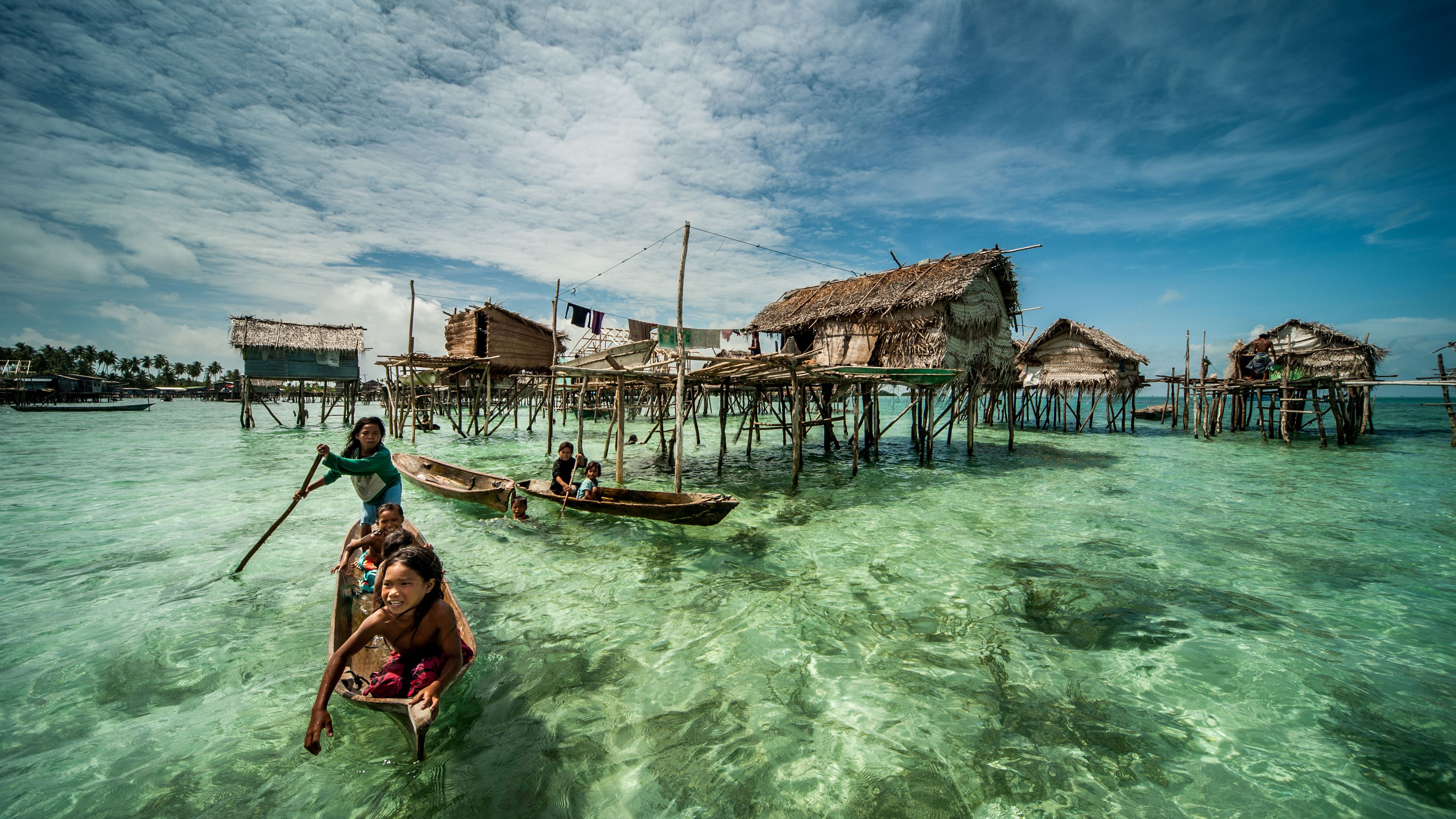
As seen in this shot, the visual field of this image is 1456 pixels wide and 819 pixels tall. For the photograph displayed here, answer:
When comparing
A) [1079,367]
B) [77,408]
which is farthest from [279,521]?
[77,408]

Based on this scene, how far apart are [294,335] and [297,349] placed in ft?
2.32

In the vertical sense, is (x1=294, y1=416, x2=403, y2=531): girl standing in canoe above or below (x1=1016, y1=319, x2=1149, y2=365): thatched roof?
below

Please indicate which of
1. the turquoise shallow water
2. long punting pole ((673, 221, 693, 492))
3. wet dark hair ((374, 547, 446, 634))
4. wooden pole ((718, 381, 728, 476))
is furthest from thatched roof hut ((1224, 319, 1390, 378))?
wet dark hair ((374, 547, 446, 634))

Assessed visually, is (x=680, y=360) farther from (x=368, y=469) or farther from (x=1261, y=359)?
(x=1261, y=359)

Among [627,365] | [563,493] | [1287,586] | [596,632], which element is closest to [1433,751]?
[1287,586]

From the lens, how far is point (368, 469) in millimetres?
5031

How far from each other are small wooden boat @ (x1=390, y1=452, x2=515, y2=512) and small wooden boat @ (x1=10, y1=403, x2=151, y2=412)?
3922 centimetres

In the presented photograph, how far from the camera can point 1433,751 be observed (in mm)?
3537

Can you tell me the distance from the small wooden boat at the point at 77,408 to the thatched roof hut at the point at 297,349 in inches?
850

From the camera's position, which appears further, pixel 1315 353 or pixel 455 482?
pixel 1315 353

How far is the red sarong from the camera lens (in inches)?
120

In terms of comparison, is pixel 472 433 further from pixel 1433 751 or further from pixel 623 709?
pixel 1433 751

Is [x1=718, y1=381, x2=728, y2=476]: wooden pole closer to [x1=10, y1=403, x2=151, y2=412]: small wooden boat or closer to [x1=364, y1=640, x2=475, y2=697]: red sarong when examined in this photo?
[x1=364, y1=640, x2=475, y2=697]: red sarong

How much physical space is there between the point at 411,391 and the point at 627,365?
44.7 feet
